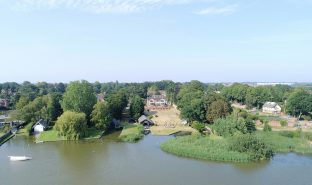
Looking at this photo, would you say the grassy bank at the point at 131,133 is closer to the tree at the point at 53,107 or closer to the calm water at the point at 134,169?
the calm water at the point at 134,169

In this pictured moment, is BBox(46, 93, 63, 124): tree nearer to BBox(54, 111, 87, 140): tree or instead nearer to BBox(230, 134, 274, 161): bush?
BBox(54, 111, 87, 140): tree

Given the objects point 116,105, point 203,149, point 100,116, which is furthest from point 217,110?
point 116,105

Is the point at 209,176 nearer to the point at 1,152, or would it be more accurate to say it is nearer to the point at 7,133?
the point at 1,152

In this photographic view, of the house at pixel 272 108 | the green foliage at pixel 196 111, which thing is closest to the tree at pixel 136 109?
the green foliage at pixel 196 111

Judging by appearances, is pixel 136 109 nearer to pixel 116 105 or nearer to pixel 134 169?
pixel 116 105

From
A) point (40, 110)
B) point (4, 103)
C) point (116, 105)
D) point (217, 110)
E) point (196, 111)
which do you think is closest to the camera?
point (217, 110)

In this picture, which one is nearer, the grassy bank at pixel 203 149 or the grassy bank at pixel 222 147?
the grassy bank at pixel 203 149
